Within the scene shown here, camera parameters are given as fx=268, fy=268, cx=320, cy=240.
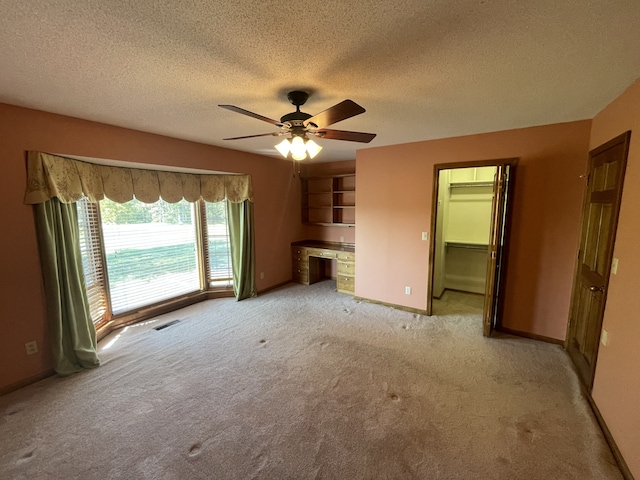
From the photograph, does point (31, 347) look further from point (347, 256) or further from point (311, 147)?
point (347, 256)

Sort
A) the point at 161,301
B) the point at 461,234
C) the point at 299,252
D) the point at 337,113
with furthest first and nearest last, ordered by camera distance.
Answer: the point at 299,252
the point at 461,234
the point at 161,301
the point at 337,113

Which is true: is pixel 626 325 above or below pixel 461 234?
below

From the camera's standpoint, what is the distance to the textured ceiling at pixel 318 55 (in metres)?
1.16

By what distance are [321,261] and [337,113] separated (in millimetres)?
4067

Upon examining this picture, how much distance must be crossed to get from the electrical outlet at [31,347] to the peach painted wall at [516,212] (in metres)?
3.84

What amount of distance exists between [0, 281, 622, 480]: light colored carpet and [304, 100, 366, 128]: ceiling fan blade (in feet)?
6.97

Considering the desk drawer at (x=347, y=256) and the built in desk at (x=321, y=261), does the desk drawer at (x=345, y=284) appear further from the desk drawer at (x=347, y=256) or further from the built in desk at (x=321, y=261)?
the desk drawer at (x=347, y=256)

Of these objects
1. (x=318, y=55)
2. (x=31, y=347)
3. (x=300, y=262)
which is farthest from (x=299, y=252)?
(x=318, y=55)

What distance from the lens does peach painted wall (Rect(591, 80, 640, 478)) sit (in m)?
1.58

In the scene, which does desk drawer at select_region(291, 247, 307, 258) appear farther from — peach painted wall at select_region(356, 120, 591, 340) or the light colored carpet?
the light colored carpet

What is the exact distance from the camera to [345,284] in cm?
469

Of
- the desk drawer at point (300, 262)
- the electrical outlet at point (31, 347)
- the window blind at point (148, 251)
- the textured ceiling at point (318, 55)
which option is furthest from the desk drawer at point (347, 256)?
the electrical outlet at point (31, 347)

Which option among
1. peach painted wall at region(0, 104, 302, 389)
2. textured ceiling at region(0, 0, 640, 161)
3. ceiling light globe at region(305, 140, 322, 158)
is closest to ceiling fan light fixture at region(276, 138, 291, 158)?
ceiling light globe at region(305, 140, 322, 158)

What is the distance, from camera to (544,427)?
1.89 metres
